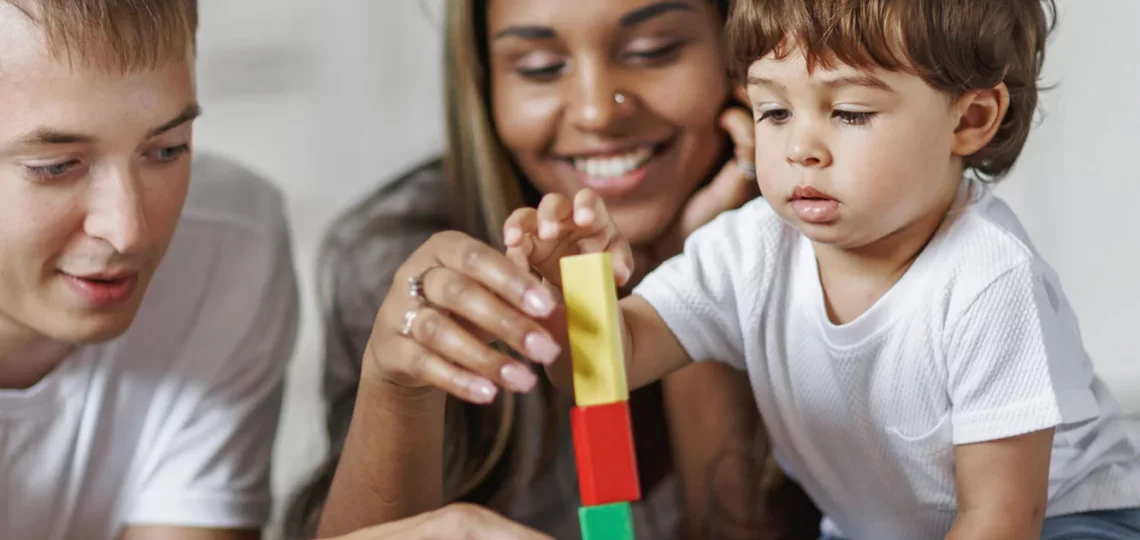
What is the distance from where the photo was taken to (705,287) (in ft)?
2.62

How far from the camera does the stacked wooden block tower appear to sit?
0.63 metres

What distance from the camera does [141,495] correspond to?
90 cm

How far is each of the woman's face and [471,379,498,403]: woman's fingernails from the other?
0.97ft

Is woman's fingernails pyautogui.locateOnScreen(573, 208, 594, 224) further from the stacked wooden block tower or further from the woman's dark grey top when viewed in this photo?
the woman's dark grey top

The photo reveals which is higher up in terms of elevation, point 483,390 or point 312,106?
point 312,106

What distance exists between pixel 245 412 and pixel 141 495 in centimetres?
10

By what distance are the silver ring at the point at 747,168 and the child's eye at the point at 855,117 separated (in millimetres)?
185

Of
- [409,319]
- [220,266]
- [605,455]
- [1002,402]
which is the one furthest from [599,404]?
[220,266]

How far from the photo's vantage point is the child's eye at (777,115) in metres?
0.70

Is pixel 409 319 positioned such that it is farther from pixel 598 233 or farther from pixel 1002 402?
pixel 1002 402

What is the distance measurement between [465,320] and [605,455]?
13 cm

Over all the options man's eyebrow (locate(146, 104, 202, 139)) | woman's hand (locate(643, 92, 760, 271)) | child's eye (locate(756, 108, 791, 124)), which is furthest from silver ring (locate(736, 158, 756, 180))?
man's eyebrow (locate(146, 104, 202, 139))

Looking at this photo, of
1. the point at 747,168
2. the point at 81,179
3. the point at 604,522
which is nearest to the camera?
the point at 604,522

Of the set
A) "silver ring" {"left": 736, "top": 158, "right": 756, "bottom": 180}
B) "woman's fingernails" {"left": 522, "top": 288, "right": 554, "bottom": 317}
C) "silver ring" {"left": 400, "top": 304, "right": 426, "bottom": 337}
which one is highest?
"silver ring" {"left": 736, "top": 158, "right": 756, "bottom": 180}
